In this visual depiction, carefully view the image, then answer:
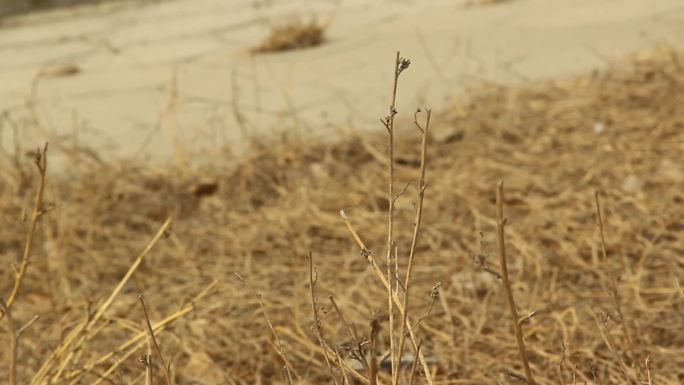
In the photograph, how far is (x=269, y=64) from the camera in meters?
4.11

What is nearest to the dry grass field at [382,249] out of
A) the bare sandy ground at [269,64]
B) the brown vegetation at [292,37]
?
the bare sandy ground at [269,64]

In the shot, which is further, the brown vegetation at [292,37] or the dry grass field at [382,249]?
the brown vegetation at [292,37]

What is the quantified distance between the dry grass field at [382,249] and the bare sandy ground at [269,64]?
0.25 meters

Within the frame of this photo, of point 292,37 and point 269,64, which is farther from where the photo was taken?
point 292,37

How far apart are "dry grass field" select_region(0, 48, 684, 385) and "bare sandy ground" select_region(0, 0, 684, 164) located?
0.25m

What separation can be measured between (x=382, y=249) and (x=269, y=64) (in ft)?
6.73

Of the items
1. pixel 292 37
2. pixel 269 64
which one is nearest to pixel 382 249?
pixel 269 64

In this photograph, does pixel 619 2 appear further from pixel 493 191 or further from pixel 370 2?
pixel 493 191

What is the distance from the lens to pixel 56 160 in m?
3.12

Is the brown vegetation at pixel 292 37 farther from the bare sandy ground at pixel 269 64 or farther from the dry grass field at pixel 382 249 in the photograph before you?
the dry grass field at pixel 382 249

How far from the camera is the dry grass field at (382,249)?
1.63m

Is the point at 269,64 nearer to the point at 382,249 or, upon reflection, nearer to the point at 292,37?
the point at 292,37

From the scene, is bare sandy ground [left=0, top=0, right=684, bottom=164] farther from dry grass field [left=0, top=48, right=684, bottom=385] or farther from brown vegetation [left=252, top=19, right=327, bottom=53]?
dry grass field [left=0, top=48, right=684, bottom=385]

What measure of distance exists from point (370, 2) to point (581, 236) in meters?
3.41
